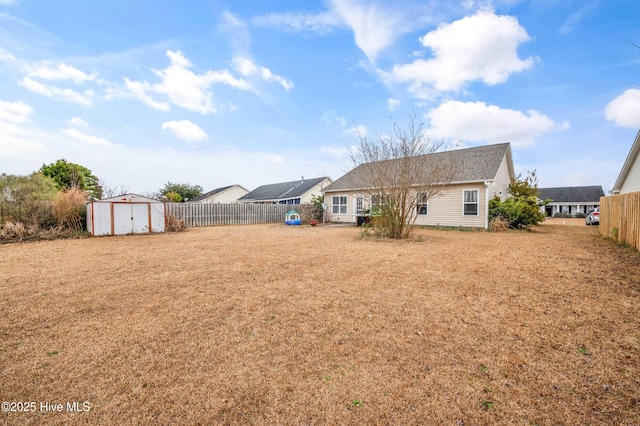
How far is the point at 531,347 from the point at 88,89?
15.7 metres

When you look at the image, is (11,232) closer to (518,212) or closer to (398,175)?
(398,175)

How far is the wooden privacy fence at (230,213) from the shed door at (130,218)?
11.0ft

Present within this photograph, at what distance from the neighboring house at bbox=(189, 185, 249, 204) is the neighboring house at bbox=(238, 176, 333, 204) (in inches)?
47.2

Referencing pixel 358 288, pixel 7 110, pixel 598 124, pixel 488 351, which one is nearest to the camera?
pixel 488 351

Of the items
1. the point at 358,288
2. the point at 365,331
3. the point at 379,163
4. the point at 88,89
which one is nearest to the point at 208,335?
the point at 365,331

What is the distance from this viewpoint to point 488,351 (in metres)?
2.69

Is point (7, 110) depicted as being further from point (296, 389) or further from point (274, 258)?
point (296, 389)

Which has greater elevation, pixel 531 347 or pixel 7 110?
pixel 7 110

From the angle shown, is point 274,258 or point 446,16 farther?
point 446,16

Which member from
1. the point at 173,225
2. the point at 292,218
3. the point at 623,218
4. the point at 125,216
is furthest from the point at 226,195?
the point at 623,218

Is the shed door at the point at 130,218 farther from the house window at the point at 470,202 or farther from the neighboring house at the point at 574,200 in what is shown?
the neighboring house at the point at 574,200

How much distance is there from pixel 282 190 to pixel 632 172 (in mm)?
28734

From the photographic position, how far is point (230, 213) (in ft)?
66.8

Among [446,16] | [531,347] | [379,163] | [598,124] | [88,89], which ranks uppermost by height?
[446,16]
